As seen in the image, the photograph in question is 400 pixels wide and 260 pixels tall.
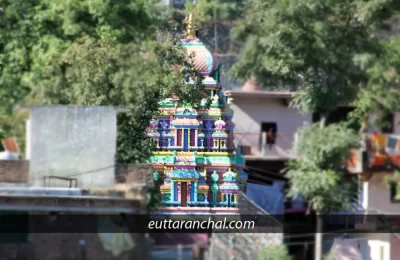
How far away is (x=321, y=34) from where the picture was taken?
13.6 ft

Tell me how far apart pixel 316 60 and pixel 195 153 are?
1849mm

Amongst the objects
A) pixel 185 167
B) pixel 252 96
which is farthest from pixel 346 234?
pixel 252 96

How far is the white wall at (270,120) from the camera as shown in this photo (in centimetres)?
493

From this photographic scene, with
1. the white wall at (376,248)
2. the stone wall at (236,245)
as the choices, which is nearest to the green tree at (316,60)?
the white wall at (376,248)

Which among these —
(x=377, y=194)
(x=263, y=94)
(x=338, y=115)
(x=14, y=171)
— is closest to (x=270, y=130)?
(x=263, y=94)

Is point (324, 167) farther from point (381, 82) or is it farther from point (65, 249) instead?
point (65, 249)

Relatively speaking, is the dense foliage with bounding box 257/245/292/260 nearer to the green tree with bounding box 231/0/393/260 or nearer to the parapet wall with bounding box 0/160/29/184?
the parapet wall with bounding box 0/160/29/184

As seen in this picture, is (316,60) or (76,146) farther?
(316,60)

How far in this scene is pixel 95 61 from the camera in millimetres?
2461

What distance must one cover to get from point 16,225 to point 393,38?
2440mm

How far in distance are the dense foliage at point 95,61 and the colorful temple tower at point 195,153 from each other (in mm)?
36

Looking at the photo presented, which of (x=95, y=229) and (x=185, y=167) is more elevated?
(x=185, y=167)

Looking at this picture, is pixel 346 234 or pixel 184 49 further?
pixel 346 234

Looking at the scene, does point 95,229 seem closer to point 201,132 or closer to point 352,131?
point 201,132
